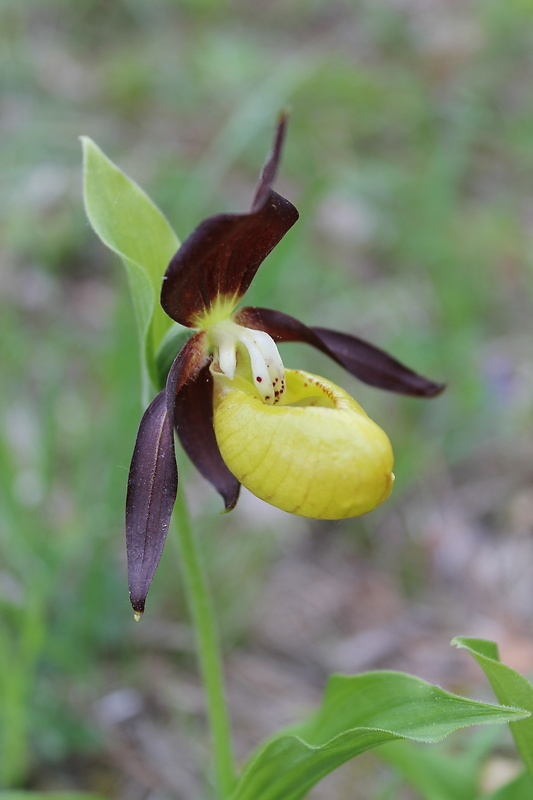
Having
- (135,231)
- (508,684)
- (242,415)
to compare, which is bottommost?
(508,684)

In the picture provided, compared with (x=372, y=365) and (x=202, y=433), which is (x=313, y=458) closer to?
(x=202, y=433)

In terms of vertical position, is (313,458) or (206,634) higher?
(313,458)

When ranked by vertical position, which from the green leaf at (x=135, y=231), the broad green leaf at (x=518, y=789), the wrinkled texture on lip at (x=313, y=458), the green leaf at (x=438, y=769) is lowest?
the green leaf at (x=438, y=769)

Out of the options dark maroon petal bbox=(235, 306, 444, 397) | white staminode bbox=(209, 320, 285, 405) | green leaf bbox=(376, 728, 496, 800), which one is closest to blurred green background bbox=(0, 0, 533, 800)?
green leaf bbox=(376, 728, 496, 800)

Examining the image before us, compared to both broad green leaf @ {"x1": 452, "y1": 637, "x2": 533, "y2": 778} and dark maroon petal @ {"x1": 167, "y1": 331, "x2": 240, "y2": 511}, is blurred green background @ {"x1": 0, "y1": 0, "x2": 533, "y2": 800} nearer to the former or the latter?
dark maroon petal @ {"x1": 167, "y1": 331, "x2": 240, "y2": 511}

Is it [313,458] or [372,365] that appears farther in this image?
[372,365]

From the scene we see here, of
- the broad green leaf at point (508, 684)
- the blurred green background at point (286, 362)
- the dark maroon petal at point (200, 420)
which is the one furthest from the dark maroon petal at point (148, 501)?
the blurred green background at point (286, 362)

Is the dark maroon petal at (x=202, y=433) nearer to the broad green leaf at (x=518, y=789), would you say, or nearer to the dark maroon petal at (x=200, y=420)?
the dark maroon petal at (x=200, y=420)

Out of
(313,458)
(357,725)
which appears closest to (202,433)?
(313,458)

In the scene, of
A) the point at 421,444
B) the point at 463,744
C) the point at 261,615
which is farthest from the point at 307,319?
the point at 463,744
